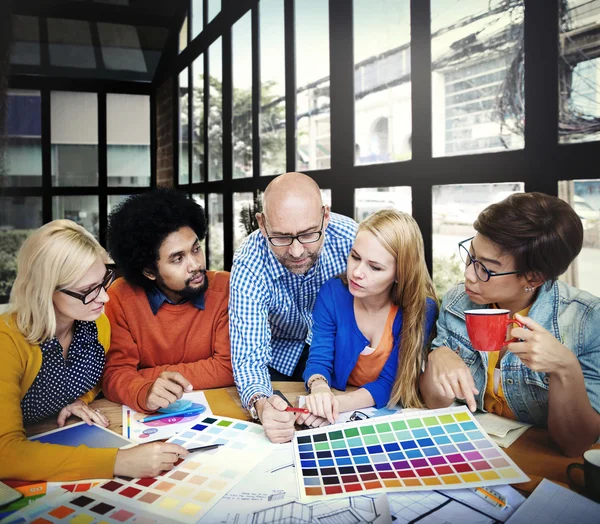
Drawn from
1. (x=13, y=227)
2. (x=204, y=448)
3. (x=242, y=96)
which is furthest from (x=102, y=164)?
(x=242, y=96)

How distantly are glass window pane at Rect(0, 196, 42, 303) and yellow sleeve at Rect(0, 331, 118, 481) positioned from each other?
0.79ft

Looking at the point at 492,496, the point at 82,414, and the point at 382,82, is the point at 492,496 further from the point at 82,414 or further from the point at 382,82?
the point at 382,82

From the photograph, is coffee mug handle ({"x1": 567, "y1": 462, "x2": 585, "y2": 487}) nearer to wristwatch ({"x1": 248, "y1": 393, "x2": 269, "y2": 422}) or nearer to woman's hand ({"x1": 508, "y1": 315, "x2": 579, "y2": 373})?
woman's hand ({"x1": 508, "y1": 315, "x2": 579, "y2": 373})

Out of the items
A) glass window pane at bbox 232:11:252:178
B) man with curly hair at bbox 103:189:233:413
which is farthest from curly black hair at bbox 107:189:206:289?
glass window pane at bbox 232:11:252:178

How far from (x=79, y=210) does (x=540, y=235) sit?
3.30 ft

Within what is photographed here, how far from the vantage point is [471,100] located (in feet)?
3.82

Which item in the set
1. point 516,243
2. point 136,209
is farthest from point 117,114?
point 516,243

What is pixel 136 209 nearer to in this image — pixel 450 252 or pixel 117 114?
pixel 117 114

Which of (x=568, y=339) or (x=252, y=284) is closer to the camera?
(x=568, y=339)

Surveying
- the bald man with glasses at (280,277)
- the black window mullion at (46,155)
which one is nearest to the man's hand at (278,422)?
the bald man with glasses at (280,277)

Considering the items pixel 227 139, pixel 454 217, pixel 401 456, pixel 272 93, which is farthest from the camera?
pixel 272 93

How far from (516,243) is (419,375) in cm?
35

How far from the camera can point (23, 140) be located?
45.6 inches

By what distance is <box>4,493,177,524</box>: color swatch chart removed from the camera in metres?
0.61
